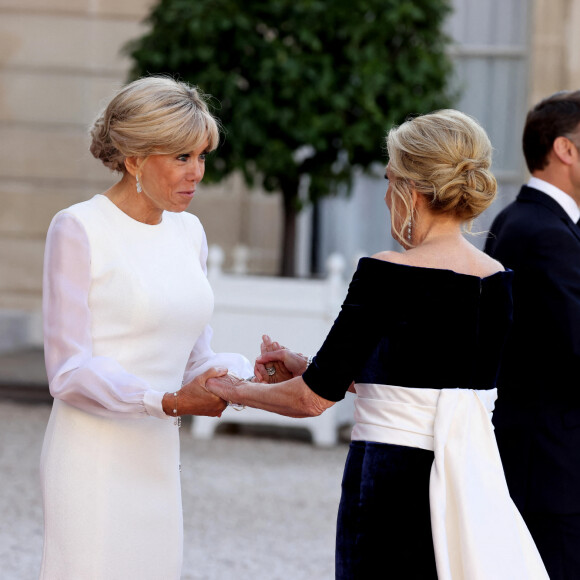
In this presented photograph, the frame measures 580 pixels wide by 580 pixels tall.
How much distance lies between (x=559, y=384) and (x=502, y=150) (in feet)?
23.4

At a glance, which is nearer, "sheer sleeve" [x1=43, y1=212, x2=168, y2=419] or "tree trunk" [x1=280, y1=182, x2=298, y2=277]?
"sheer sleeve" [x1=43, y1=212, x2=168, y2=419]

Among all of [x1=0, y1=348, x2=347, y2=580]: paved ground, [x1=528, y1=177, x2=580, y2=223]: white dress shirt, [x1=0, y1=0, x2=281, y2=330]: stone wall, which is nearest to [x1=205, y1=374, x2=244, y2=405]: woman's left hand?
[x1=528, y1=177, x2=580, y2=223]: white dress shirt

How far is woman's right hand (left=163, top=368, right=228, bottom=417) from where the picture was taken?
270cm

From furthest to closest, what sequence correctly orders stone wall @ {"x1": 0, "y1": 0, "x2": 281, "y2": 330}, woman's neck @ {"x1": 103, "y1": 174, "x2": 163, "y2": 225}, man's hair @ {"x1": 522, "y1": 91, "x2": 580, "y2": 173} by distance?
stone wall @ {"x1": 0, "y1": 0, "x2": 281, "y2": 330}, man's hair @ {"x1": 522, "y1": 91, "x2": 580, "y2": 173}, woman's neck @ {"x1": 103, "y1": 174, "x2": 163, "y2": 225}

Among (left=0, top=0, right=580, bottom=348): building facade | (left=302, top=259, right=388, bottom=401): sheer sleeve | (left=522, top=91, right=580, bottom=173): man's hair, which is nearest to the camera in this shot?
(left=302, top=259, right=388, bottom=401): sheer sleeve

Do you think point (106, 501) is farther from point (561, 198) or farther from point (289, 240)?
point (289, 240)

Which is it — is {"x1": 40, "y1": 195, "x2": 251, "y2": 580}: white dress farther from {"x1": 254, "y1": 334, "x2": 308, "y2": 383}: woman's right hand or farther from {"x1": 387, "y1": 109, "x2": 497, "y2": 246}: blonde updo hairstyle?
{"x1": 387, "y1": 109, "x2": 497, "y2": 246}: blonde updo hairstyle

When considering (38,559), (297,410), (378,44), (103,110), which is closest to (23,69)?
(378,44)

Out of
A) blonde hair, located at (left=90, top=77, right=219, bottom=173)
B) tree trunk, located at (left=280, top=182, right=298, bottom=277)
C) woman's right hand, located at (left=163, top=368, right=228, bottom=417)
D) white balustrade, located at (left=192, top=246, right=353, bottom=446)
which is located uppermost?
blonde hair, located at (left=90, top=77, right=219, bottom=173)

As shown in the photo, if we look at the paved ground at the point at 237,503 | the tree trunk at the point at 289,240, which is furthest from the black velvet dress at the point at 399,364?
the tree trunk at the point at 289,240

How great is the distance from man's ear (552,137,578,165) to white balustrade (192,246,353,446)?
4078 mm

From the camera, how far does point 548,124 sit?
3152 mm

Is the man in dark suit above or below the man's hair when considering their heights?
below

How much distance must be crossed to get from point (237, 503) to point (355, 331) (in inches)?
141
